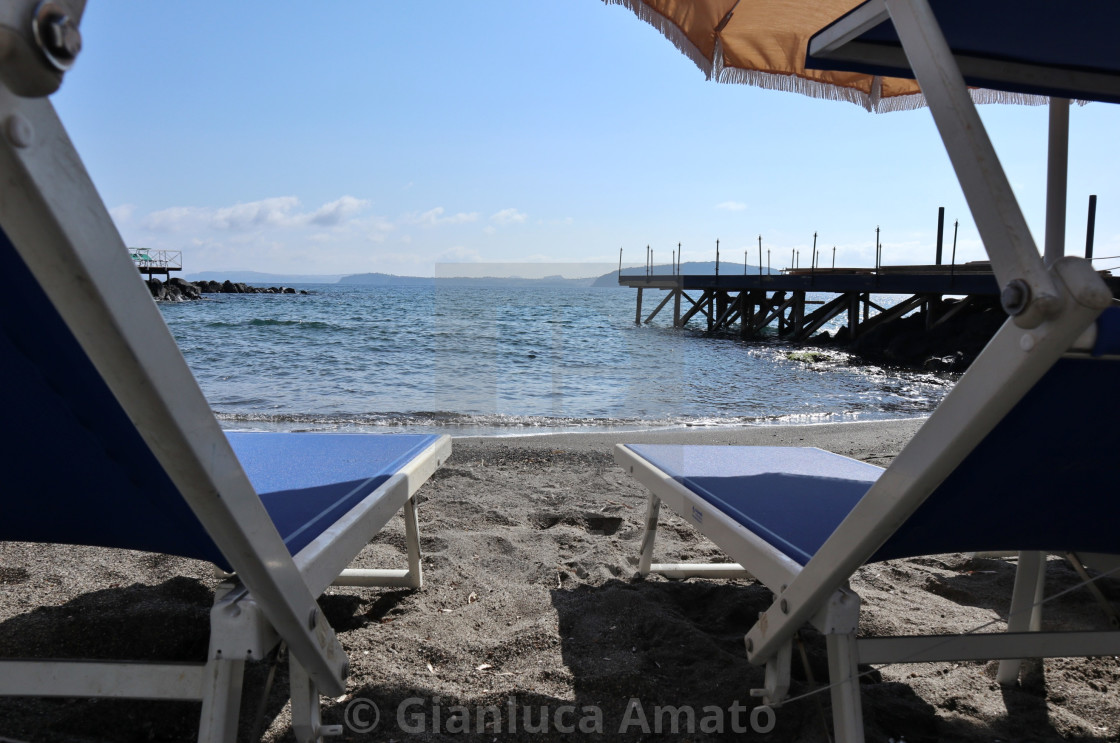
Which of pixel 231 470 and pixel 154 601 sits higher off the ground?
pixel 231 470

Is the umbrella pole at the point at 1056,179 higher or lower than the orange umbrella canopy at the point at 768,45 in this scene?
lower

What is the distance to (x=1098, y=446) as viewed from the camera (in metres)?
1.06

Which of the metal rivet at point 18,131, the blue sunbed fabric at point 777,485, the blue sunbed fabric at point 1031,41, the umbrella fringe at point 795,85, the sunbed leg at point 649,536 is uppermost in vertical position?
the umbrella fringe at point 795,85

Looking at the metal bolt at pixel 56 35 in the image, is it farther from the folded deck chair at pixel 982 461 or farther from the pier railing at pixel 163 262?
the pier railing at pixel 163 262

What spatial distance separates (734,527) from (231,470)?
113 cm

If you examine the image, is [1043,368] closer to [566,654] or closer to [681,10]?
[566,654]

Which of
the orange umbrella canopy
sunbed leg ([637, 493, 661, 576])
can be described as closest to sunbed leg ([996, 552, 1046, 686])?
sunbed leg ([637, 493, 661, 576])

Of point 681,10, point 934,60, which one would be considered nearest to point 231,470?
point 934,60

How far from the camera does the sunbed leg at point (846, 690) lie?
3.99 feet

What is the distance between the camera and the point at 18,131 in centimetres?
51

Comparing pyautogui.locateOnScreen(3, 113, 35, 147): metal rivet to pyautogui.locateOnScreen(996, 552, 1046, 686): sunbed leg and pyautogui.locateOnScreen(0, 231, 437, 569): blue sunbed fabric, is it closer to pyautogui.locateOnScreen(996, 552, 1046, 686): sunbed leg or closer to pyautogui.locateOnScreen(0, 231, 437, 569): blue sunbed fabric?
pyautogui.locateOnScreen(0, 231, 437, 569): blue sunbed fabric

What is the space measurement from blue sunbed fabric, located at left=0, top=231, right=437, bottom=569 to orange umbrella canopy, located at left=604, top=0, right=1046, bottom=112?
195 cm

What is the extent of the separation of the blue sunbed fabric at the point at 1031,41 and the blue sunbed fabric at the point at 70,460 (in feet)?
4.82

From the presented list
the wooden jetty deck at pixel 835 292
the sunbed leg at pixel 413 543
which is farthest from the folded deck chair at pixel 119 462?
the wooden jetty deck at pixel 835 292
